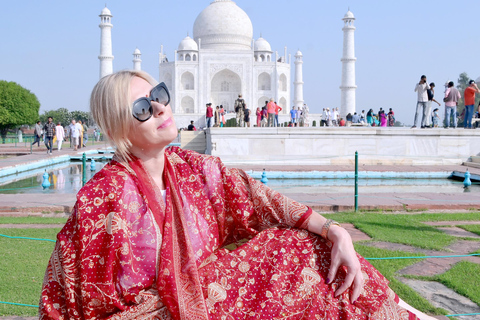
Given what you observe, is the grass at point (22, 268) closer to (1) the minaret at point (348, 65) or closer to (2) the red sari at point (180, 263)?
(2) the red sari at point (180, 263)

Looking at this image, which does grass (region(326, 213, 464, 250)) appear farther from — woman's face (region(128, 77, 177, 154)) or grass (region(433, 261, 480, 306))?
woman's face (region(128, 77, 177, 154))

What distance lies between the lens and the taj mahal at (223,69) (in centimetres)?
3609

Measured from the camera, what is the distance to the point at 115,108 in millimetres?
1429

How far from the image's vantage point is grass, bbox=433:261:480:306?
2473 mm

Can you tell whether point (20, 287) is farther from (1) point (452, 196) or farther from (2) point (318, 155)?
(2) point (318, 155)

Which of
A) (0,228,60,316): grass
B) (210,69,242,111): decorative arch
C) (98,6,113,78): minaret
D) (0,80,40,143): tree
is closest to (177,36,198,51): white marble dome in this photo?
(210,69,242,111): decorative arch

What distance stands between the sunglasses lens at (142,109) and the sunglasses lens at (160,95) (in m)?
0.04

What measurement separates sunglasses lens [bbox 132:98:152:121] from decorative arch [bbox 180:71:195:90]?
36.3 metres

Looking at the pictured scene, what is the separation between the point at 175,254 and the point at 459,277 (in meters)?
2.04

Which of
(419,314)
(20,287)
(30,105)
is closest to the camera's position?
(419,314)

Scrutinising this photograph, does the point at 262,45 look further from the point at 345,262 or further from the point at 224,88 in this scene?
the point at 345,262

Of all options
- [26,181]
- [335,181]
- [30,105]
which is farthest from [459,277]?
[30,105]

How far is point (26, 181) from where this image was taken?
8531mm

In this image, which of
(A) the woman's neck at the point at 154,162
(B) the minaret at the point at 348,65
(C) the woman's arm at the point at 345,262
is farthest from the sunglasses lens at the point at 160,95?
(B) the minaret at the point at 348,65
